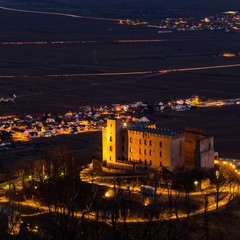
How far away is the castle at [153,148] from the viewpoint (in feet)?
39.7

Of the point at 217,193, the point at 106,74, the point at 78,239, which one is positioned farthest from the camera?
the point at 106,74

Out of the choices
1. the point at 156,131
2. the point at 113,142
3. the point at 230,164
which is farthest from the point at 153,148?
the point at 230,164

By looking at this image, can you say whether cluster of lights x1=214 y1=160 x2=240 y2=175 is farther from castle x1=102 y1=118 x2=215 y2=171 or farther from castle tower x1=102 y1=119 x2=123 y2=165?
castle tower x1=102 y1=119 x2=123 y2=165

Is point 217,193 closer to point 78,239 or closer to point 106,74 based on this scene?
point 78,239

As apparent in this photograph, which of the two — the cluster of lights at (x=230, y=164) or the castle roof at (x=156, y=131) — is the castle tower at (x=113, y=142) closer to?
the castle roof at (x=156, y=131)

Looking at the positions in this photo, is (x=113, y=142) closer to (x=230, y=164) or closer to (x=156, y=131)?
(x=156, y=131)

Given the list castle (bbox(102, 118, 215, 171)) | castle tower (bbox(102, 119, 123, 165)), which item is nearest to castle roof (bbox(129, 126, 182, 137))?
castle (bbox(102, 118, 215, 171))

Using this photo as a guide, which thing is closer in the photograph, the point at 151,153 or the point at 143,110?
the point at 151,153

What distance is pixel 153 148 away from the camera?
482 inches

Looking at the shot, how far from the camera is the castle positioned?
12094mm

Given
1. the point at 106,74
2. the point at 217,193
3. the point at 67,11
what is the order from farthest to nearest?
the point at 67,11 → the point at 106,74 → the point at 217,193

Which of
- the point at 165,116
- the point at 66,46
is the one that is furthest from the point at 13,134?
the point at 66,46

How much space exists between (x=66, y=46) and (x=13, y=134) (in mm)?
21325

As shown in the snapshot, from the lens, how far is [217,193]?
10586mm
